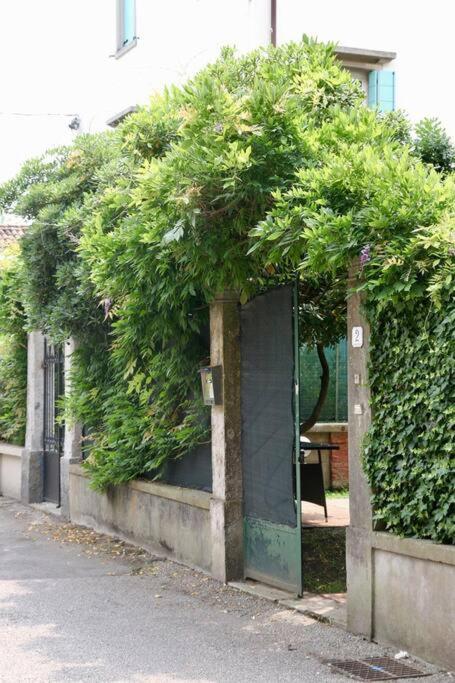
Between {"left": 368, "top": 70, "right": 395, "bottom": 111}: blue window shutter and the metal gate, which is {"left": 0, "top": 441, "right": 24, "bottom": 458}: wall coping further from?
{"left": 368, "top": 70, "right": 395, "bottom": 111}: blue window shutter

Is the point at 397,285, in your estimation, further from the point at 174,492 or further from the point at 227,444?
the point at 174,492

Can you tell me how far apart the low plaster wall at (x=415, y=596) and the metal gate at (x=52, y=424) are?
8895 millimetres

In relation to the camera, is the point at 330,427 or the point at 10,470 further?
the point at 10,470

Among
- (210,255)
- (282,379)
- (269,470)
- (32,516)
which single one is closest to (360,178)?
(210,255)

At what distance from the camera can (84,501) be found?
1348 cm

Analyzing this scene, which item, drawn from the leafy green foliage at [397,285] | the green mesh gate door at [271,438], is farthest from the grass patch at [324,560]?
the leafy green foliage at [397,285]

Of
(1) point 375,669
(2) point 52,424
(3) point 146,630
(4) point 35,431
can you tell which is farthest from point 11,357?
(1) point 375,669

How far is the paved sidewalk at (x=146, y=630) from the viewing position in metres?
6.65

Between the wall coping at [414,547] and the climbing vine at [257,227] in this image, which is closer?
the wall coping at [414,547]

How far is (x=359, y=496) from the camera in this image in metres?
7.49

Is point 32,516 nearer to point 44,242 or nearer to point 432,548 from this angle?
point 44,242

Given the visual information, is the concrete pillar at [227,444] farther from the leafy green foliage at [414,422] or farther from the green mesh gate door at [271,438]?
the leafy green foliage at [414,422]

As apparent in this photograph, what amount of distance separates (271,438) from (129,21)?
957 centimetres

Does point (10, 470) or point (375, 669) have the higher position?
point (10, 470)
